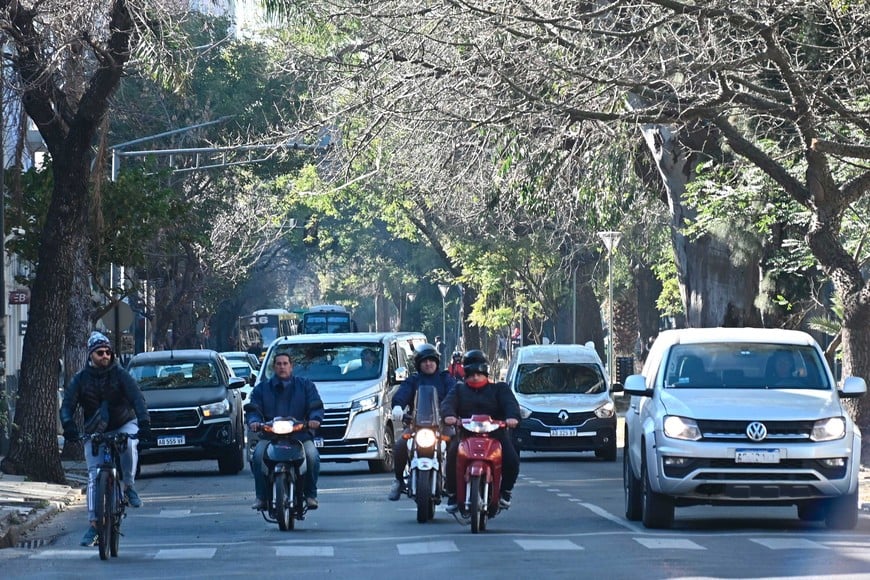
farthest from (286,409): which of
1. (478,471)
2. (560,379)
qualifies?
(560,379)

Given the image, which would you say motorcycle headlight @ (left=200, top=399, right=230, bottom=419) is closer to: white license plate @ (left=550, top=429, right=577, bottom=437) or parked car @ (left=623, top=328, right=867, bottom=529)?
white license plate @ (left=550, top=429, right=577, bottom=437)

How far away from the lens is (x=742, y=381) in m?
16.3

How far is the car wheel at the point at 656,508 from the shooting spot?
15656 mm

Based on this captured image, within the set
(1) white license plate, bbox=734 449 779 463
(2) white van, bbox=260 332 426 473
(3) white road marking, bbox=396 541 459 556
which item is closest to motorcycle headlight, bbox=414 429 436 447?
(3) white road marking, bbox=396 541 459 556

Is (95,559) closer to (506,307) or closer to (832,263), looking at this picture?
(832,263)

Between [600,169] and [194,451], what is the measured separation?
25.5 ft

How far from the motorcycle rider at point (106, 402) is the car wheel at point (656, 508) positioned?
14.2 ft

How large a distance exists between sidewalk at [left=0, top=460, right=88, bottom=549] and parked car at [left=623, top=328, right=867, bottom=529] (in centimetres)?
562

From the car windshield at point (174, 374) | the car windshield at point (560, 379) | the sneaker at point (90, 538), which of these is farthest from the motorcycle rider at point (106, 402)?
the car windshield at point (560, 379)

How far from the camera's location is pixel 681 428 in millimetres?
15398

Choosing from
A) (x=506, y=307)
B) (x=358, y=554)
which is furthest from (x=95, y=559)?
(x=506, y=307)

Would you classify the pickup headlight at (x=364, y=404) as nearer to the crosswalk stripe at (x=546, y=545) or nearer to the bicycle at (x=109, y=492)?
the bicycle at (x=109, y=492)

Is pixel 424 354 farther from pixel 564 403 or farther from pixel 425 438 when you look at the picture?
pixel 564 403

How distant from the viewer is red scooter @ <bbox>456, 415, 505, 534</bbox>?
15797 millimetres
